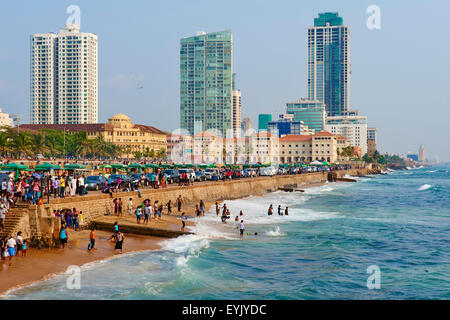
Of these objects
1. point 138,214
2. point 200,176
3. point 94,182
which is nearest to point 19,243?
point 138,214

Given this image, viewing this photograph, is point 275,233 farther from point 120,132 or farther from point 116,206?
point 120,132

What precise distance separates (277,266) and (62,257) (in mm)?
10030

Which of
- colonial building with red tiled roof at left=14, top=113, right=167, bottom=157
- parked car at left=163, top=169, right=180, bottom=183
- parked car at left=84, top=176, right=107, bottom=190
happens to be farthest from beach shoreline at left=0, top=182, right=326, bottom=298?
colonial building with red tiled roof at left=14, top=113, right=167, bottom=157

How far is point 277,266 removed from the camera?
71.4 ft

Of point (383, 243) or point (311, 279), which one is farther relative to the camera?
point (383, 243)

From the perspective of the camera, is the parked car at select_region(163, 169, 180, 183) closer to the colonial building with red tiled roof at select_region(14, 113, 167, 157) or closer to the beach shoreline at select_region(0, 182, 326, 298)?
the beach shoreline at select_region(0, 182, 326, 298)

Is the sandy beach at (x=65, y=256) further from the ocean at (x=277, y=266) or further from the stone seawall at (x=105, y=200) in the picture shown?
the stone seawall at (x=105, y=200)

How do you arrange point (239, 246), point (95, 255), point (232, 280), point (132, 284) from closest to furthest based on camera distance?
point (132, 284), point (232, 280), point (95, 255), point (239, 246)

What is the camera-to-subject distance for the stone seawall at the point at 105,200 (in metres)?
21.9

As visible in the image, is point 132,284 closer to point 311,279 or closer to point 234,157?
point 311,279

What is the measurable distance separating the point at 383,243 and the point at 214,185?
24902mm

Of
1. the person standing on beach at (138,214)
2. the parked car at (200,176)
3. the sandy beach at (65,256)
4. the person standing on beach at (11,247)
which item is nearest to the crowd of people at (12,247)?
the person standing on beach at (11,247)

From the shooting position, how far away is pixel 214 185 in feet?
168
